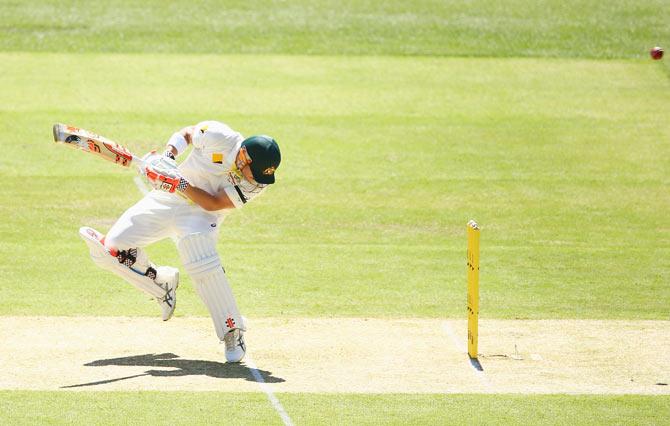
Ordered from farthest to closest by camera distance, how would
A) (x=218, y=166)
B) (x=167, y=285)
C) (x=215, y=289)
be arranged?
(x=167, y=285) < (x=218, y=166) < (x=215, y=289)

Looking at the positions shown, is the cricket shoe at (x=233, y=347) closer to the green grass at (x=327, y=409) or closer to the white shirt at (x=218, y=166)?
the green grass at (x=327, y=409)

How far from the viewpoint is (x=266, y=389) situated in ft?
27.8

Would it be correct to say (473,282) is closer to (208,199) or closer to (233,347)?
(233,347)

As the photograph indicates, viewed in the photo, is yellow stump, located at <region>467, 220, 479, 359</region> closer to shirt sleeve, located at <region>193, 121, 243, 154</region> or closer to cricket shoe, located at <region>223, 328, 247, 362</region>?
cricket shoe, located at <region>223, 328, 247, 362</region>

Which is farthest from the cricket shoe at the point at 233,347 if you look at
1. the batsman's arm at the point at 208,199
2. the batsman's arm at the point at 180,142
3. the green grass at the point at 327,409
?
the batsman's arm at the point at 180,142

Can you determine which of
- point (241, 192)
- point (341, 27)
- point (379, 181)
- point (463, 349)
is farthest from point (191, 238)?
point (341, 27)

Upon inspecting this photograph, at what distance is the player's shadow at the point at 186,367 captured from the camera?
875cm

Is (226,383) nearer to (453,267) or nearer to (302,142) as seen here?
(453,267)

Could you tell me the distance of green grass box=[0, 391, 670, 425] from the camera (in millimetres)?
7820

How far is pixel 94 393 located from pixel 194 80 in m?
11.5

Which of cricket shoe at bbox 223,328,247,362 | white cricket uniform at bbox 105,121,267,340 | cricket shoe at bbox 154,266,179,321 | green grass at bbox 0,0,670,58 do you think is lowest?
cricket shoe at bbox 223,328,247,362

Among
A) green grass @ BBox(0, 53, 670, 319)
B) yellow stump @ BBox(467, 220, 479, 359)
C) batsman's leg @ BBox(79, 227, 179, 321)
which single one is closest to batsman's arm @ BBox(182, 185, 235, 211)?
batsman's leg @ BBox(79, 227, 179, 321)

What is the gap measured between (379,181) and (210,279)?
6.82m

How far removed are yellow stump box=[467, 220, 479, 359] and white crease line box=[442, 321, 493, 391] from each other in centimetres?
17
